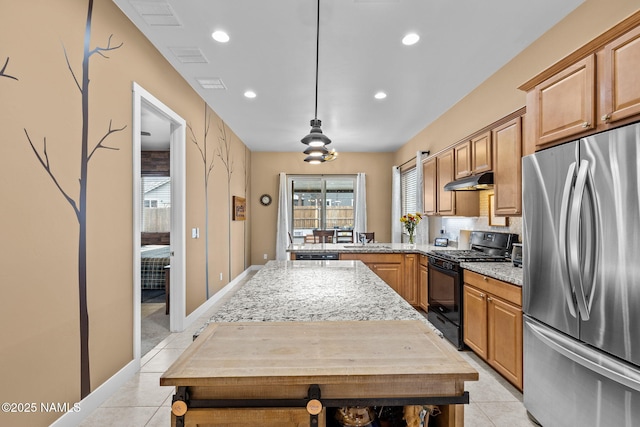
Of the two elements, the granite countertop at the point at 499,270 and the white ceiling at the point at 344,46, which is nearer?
the granite countertop at the point at 499,270

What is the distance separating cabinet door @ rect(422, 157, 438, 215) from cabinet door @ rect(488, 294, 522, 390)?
2030mm

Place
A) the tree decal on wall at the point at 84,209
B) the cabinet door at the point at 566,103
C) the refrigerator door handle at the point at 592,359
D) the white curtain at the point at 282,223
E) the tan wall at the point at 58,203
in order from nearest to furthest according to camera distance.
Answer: the refrigerator door handle at the point at 592,359
the tan wall at the point at 58,203
the cabinet door at the point at 566,103
the tree decal on wall at the point at 84,209
the white curtain at the point at 282,223

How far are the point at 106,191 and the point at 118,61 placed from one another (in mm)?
1001

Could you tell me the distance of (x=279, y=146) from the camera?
669 centimetres

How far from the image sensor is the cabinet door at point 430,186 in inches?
166

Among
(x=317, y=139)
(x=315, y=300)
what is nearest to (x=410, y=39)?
(x=317, y=139)

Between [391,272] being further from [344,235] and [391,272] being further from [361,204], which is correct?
[361,204]

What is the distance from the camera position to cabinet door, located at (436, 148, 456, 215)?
147 inches

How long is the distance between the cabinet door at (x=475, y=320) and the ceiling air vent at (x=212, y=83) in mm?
3400

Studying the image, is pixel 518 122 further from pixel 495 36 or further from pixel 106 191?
pixel 106 191

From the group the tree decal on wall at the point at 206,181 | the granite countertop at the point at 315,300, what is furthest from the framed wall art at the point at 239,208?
the granite countertop at the point at 315,300

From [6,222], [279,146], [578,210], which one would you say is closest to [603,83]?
[578,210]

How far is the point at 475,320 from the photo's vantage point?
104 inches

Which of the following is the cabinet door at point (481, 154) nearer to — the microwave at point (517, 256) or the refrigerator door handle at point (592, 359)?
the microwave at point (517, 256)
